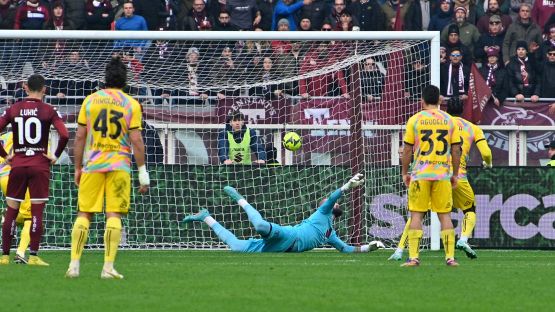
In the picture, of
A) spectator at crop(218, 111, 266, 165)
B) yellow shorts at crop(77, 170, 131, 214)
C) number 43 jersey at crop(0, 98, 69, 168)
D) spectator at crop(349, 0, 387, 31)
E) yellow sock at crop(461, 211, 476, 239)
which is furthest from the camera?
spectator at crop(349, 0, 387, 31)

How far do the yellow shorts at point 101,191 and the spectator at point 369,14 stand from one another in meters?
13.6

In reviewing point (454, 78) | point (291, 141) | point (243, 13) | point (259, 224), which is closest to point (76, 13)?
point (243, 13)

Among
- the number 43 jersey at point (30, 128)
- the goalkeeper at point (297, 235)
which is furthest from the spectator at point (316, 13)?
the number 43 jersey at point (30, 128)

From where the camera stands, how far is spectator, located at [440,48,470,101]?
2358 centimetres

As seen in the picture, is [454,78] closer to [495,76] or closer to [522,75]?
[495,76]

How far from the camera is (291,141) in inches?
824

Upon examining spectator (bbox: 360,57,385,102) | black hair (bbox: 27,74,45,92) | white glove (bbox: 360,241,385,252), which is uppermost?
spectator (bbox: 360,57,385,102)

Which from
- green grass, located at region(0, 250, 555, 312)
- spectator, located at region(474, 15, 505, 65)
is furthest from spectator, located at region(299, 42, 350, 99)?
green grass, located at region(0, 250, 555, 312)

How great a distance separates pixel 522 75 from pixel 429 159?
9948 millimetres

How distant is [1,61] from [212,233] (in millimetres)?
4446

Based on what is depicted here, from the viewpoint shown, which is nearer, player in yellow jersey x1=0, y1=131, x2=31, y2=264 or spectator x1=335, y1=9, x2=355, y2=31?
player in yellow jersey x1=0, y1=131, x2=31, y2=264

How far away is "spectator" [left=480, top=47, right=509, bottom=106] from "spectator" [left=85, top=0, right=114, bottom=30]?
7317 millimetres

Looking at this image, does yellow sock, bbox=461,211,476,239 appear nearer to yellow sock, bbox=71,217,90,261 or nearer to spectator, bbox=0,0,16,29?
yellow sock, bbox=71,217,90,261

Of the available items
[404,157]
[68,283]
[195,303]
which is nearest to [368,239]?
[404,157]
